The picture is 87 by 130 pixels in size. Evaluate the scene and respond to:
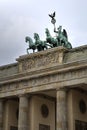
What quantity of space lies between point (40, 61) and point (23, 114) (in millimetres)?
4524

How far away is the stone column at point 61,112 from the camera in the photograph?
29.0 meters

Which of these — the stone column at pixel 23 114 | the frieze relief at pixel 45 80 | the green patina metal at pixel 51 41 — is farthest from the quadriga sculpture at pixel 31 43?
the stone column at pixel 23 114

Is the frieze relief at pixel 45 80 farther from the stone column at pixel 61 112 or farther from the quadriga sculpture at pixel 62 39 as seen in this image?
the quadriga sculpture at pixel 62 39

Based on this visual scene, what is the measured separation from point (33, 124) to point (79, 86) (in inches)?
211

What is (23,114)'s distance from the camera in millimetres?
31906

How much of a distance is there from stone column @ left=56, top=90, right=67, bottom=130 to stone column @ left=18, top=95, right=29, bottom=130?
3571mm

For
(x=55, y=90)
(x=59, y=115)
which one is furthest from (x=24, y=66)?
(x=59, y=115)

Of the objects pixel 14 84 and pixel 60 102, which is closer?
pixel 60 102

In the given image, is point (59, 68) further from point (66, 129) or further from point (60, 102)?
point (66, 129)

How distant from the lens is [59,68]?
97.7ft

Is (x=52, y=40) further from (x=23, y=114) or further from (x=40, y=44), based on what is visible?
(x=23, y=114)

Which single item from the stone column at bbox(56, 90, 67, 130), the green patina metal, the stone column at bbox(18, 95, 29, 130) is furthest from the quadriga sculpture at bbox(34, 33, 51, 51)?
the stone column at bbox(56, 90, 67, 130)

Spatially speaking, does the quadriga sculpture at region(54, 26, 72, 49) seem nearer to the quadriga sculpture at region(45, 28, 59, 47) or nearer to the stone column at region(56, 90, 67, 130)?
the quadriga sculpture at region(45, 28, 59, 47)

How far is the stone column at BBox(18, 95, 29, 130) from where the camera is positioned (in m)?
31.6
